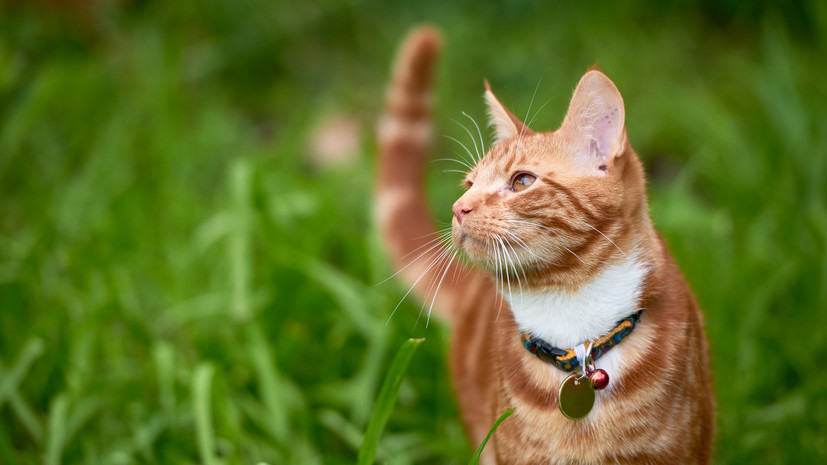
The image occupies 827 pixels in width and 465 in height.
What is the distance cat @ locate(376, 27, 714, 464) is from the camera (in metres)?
1.19

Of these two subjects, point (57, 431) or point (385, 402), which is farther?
point (57, 431)

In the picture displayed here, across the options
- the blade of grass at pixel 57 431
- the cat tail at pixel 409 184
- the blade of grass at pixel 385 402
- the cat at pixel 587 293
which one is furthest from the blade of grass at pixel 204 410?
the cat at pixel 587 293

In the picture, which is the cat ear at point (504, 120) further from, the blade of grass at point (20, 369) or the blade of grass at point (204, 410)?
the blade of grass at point (20, 369)

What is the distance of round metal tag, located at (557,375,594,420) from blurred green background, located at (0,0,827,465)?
808 millimetres

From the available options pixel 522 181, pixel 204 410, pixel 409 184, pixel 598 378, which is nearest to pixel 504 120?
pixel 522 181

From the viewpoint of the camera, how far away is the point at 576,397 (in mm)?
1185

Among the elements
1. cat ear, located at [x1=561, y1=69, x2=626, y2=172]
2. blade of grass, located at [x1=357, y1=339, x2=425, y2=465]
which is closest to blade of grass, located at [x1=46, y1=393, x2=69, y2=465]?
blade of grass, located at [x1=357, y1=339, x2=425, y2=465]

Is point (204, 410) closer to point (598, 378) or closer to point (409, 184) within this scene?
point (409, 184)

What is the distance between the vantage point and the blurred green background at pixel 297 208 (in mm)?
2074

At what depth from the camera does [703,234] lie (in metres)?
2.62

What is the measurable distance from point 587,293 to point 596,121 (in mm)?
310

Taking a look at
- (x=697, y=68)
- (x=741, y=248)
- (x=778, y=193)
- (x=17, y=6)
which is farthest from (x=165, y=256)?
(x=697, y=68)

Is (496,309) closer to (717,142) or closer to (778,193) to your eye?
(778,193)

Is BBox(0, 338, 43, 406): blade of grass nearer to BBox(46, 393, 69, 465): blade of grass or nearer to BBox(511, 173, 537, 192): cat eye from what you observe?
BBox(46, 393, 69, 465): blade of grass
